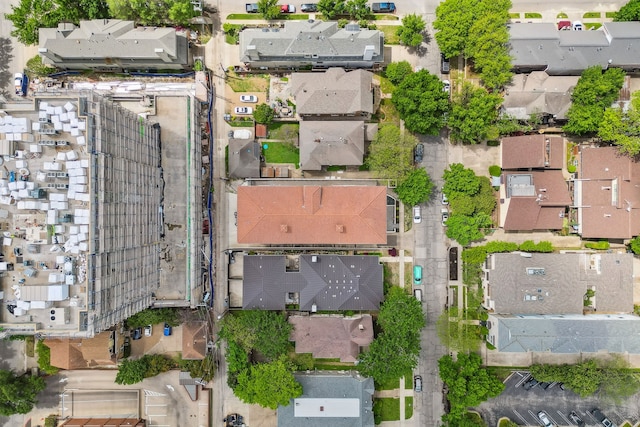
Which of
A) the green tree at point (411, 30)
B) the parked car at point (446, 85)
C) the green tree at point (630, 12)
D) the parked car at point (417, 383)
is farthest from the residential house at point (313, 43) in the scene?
the parked car at point (417, 383)

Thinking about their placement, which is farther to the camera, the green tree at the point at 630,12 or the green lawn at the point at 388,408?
the green lawn at the point at 388,408

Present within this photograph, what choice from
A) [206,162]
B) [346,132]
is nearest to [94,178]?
[206,162]

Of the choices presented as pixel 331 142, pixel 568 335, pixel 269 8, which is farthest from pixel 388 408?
pixel 269 8

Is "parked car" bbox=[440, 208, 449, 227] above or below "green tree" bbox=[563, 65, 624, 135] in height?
below

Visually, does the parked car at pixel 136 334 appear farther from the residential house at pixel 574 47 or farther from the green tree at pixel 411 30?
the residential house at pixel 574 47

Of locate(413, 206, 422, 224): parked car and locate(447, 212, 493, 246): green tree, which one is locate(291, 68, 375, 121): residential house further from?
locate(447, 212, 493, 246): green tree

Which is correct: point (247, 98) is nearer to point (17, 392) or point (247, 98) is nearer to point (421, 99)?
point (421, 99)

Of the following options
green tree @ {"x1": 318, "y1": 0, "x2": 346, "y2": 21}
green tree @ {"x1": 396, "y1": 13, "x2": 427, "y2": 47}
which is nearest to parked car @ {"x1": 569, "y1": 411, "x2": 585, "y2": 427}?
green tree @ {"x1": 396, "y1": 13, "x2": 427, "y2": 47}
